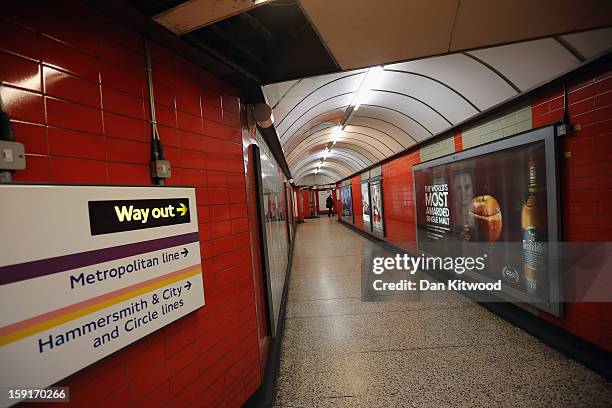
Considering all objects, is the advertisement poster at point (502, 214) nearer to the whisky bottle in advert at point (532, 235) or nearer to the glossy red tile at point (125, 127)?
the whisky bottle in advert at point (532, 235)

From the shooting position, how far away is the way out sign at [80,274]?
83 cm

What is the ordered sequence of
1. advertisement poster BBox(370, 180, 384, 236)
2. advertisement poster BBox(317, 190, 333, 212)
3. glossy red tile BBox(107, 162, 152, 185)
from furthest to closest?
advertisement poster BBox(317, 190, 333, 212)
advertisement poster BBox(370, 180, 384, 236)
glossy red tile BBox(107, 162, 152, 185)

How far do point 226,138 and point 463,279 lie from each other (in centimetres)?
425

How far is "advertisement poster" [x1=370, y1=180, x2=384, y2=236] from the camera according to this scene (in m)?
8.06

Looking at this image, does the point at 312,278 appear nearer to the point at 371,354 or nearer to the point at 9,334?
the point at 371,354

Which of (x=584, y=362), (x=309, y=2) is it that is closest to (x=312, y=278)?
(x=584, y=362)

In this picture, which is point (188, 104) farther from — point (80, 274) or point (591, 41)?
point (591, 41)

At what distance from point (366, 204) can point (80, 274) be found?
9.31 metres

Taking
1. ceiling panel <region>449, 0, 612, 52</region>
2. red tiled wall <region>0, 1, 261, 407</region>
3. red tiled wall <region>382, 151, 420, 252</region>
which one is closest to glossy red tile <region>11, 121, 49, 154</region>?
red tiled wall <region>0, 1, 261, 407</region>

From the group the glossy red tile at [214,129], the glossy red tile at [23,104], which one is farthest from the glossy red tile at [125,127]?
the glossy red tile at [214,129]

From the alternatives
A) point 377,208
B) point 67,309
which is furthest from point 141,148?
point 377,208

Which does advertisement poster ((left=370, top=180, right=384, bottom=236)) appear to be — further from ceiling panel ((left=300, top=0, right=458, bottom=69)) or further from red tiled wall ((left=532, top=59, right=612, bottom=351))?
ceiling panel ((left=300, top=0, right=458, bottom=69))

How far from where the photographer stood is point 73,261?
0.98 m

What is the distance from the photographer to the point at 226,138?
2016 mm
